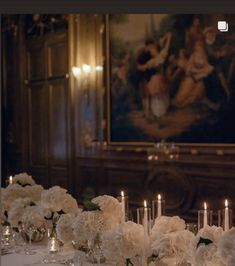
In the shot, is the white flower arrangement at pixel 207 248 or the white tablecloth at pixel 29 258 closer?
the white flower arrangement at pixel 207 248

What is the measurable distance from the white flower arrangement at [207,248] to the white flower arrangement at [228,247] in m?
0.07

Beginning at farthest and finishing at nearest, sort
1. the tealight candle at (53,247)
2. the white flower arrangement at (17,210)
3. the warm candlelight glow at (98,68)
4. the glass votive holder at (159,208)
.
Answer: the warm candlelight glow at (98,68), the white flower arrangement at (17,210), the tealight candle at (53,247), the glass votive holder at (159,208)

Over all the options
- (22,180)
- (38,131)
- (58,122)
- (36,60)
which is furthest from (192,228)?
(36,60)

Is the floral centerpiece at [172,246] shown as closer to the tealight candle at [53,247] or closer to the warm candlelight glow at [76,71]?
the tealight candle at [53,247]

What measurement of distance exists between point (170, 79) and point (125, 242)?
463cm

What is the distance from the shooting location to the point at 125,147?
6.65 meters

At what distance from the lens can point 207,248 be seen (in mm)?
1578

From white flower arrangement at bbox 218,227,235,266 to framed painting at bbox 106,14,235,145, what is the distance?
407cm

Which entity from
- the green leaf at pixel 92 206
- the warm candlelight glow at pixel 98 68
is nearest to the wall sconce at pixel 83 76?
the warm candlelight glow at pixel 98 68

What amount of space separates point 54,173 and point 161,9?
7.09m

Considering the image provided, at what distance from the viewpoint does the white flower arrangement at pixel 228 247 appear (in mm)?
1445

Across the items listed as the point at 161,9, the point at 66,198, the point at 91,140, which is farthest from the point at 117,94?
the point at 161,9

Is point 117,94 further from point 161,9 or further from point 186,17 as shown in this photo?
point 161,9

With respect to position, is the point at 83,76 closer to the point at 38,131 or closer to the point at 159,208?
the point at 38,131
